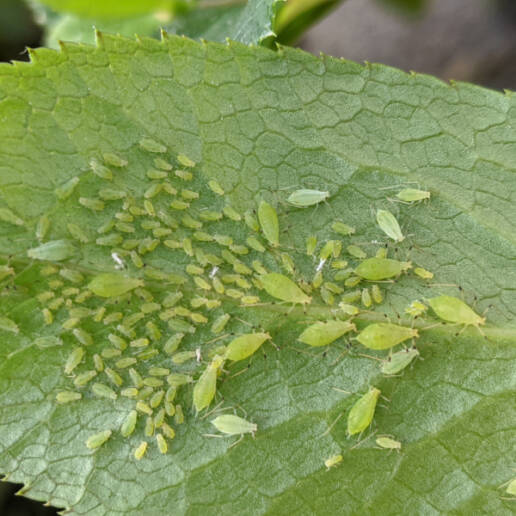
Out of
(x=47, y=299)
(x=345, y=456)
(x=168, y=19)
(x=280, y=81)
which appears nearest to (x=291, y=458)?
(x=345, y=456)

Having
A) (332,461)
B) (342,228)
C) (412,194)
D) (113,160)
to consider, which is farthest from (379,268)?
(113,160)

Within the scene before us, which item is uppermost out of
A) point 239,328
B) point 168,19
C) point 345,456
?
point 168,19

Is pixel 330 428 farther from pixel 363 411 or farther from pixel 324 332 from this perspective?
pixel 324 332

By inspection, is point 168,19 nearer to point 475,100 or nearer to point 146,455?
point 475,100

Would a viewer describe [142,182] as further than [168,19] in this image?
No

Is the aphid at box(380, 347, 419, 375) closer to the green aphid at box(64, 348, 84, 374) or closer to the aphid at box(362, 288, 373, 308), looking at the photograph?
the aphid at box(362, 288, 373, 308)

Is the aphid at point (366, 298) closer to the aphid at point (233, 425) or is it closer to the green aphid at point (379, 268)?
the green aphid at point (379, 268)

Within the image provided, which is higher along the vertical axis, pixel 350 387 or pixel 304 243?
pixel 304 243
